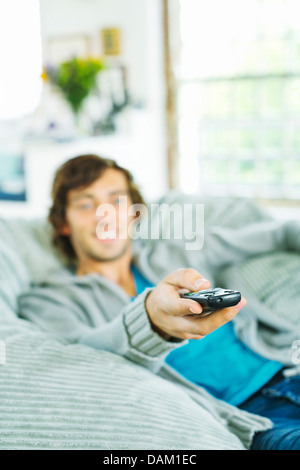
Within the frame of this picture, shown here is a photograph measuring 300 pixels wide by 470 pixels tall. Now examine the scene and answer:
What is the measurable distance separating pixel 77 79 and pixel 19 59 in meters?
0.56

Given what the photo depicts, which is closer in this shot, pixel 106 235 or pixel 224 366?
pixel 224 366

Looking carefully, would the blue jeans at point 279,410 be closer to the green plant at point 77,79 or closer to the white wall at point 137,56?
the white wall at point 137,56

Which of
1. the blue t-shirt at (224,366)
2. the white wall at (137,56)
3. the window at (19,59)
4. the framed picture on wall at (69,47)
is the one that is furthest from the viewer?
the framed picture on wall at (69,47)

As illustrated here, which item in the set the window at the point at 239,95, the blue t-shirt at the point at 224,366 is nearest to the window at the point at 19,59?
the window at the point at 239,95

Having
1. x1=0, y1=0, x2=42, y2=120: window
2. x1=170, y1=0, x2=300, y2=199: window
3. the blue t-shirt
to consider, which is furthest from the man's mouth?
x1=170, y1=0, x2=300, y2=199: window

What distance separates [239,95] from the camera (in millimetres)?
2865

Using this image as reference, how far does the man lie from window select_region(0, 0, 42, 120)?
1.06 metres

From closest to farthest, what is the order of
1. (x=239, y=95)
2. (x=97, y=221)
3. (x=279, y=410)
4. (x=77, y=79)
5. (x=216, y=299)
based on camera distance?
(x=216, y=299)
(x=279, y=410)
(x=97, y=221)
(x=77, y=79)
(x=239, y=95)

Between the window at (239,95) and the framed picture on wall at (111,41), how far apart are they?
0.97 ft

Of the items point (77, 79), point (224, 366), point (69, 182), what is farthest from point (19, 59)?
point (224, 366)

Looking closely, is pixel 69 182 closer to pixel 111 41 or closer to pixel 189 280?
pixel 189 280

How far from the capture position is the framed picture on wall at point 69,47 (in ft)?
9.78

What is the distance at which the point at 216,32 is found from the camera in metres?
2.75
